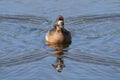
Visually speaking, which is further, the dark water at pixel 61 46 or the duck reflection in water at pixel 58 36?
the duck reflection in water at pixel 58 36

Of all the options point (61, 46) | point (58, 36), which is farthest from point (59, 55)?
point (58, 36)

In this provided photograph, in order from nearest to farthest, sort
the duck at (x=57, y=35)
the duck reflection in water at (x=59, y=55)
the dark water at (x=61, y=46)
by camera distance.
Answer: the dark water at (x=61, y=46) < the duck reflection in water at (x=59, y=55) < the duck at (x=57, y=35)

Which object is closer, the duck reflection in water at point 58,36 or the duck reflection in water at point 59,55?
the duck reflection in water at point 59,55

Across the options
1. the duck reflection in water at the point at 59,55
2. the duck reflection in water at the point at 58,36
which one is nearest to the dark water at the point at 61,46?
the duck reflection in water at the point at 59,55

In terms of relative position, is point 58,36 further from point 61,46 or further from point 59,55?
point 59,55

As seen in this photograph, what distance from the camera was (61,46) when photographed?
1973cm

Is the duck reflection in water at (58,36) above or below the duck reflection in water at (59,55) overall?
above

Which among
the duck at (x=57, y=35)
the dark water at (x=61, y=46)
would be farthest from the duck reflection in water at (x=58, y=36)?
the dark water at (x=61, y=46)

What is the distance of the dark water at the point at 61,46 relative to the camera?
1638 cm

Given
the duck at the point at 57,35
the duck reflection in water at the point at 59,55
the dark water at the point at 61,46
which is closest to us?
the dark water at the point at 61,46

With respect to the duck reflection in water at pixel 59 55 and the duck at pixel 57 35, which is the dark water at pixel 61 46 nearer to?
the duck reflection in water at pixel 59 55

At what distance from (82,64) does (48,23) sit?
5.16 metres

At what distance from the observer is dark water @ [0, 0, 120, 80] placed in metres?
16.4

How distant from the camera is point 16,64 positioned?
17203mm
